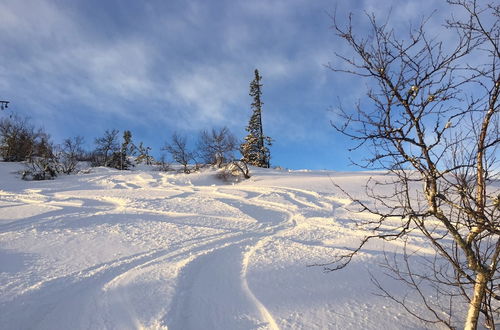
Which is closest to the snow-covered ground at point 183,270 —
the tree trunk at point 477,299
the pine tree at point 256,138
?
the tree trunk at point 477,299

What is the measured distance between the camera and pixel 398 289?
3.88 m

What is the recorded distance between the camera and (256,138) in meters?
25.2

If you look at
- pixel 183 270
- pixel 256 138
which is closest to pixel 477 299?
pixel 183 270

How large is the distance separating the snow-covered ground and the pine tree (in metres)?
15.6

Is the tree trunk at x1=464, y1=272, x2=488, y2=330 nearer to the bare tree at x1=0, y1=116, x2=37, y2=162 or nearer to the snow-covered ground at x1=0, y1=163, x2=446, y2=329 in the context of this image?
the snow-covered ground at x1=0, y1=163, x2=446, y2=329

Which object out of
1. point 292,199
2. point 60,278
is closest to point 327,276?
point 60,278

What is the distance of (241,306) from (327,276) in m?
1.52

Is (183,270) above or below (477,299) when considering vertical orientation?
below

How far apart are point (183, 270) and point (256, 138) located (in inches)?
836

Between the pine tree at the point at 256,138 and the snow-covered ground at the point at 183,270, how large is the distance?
1557 centimetres

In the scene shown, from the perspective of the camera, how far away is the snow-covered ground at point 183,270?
3.26 m

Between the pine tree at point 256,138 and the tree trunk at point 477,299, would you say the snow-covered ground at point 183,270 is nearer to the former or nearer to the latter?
the tree trunk at point 477,299

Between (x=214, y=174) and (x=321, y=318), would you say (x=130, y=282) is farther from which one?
(x=214, y=174)

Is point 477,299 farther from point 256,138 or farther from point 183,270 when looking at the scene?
point 256,138
